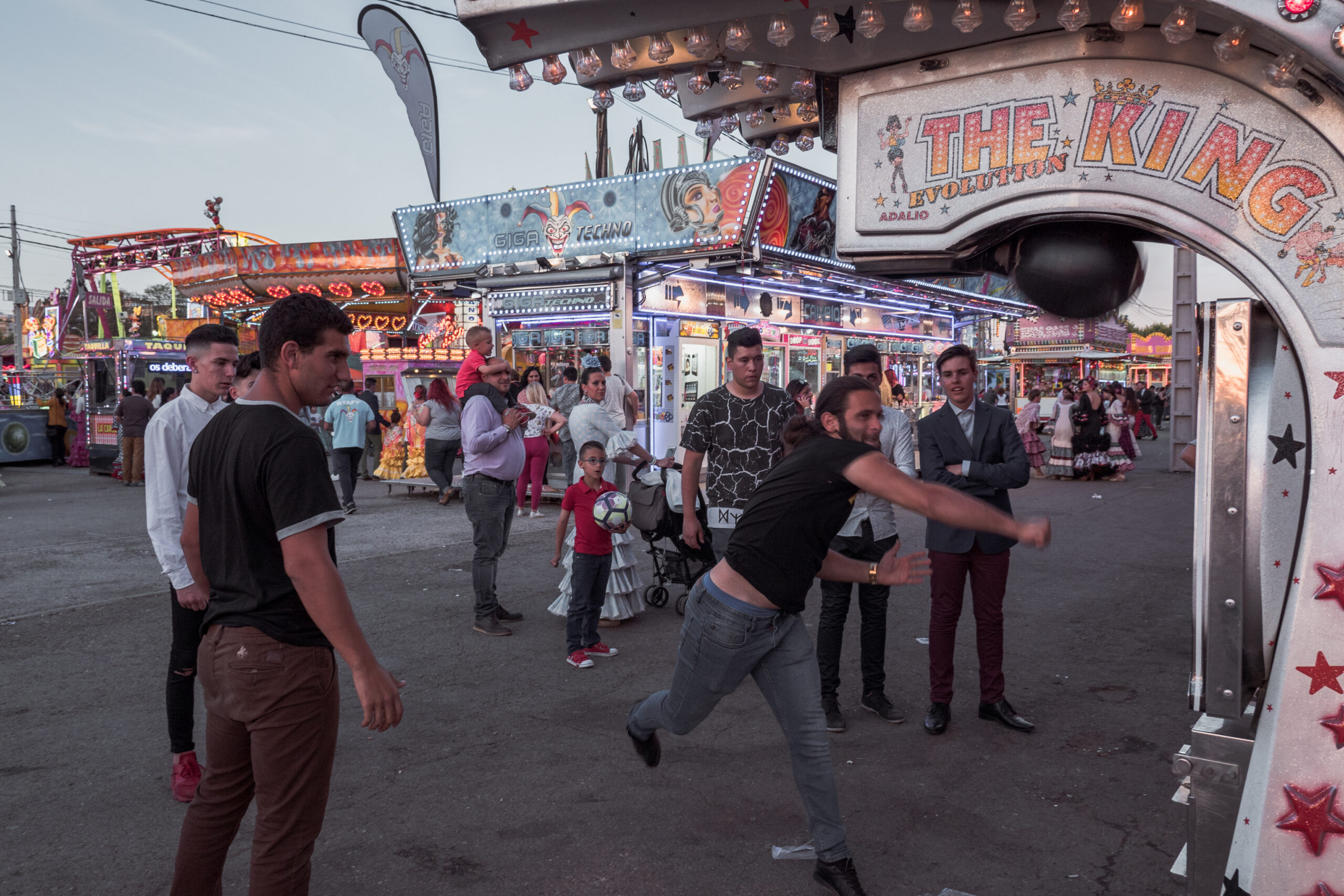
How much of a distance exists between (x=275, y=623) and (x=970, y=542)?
Answer: 10.7ft

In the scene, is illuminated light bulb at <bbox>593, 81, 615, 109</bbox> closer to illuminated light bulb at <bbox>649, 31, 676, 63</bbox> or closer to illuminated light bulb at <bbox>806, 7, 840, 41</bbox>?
illuminated light bulb at <bbox>649, 31, 676, 63</bbox>

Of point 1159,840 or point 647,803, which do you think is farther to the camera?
point 647,803

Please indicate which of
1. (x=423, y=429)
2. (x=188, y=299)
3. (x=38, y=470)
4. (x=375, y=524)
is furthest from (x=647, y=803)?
(x=188, y=299)

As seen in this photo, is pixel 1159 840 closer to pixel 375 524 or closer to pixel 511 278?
pixel 375 524

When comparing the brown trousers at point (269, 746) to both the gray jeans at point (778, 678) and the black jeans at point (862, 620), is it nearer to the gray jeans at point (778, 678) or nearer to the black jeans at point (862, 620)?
the gray jeans at point (778, 678)

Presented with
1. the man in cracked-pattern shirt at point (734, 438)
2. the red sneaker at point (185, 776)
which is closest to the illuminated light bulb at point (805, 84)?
the man in cracked-pattern shirt at point (734, 438)

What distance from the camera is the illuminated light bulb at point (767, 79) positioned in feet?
11.3

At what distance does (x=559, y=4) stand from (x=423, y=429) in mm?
11775

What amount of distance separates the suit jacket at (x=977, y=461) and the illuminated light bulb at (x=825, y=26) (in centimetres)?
234

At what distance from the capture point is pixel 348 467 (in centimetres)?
1190

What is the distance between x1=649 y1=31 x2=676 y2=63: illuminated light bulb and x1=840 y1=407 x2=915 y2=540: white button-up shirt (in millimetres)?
2289

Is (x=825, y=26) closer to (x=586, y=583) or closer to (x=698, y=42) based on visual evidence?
(x=698, y=42)

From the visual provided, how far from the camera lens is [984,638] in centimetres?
448

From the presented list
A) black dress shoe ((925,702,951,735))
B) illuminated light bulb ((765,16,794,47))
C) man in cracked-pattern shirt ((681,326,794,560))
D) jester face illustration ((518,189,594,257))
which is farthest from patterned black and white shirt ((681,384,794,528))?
jester face illustration ((518,189,594,257))
